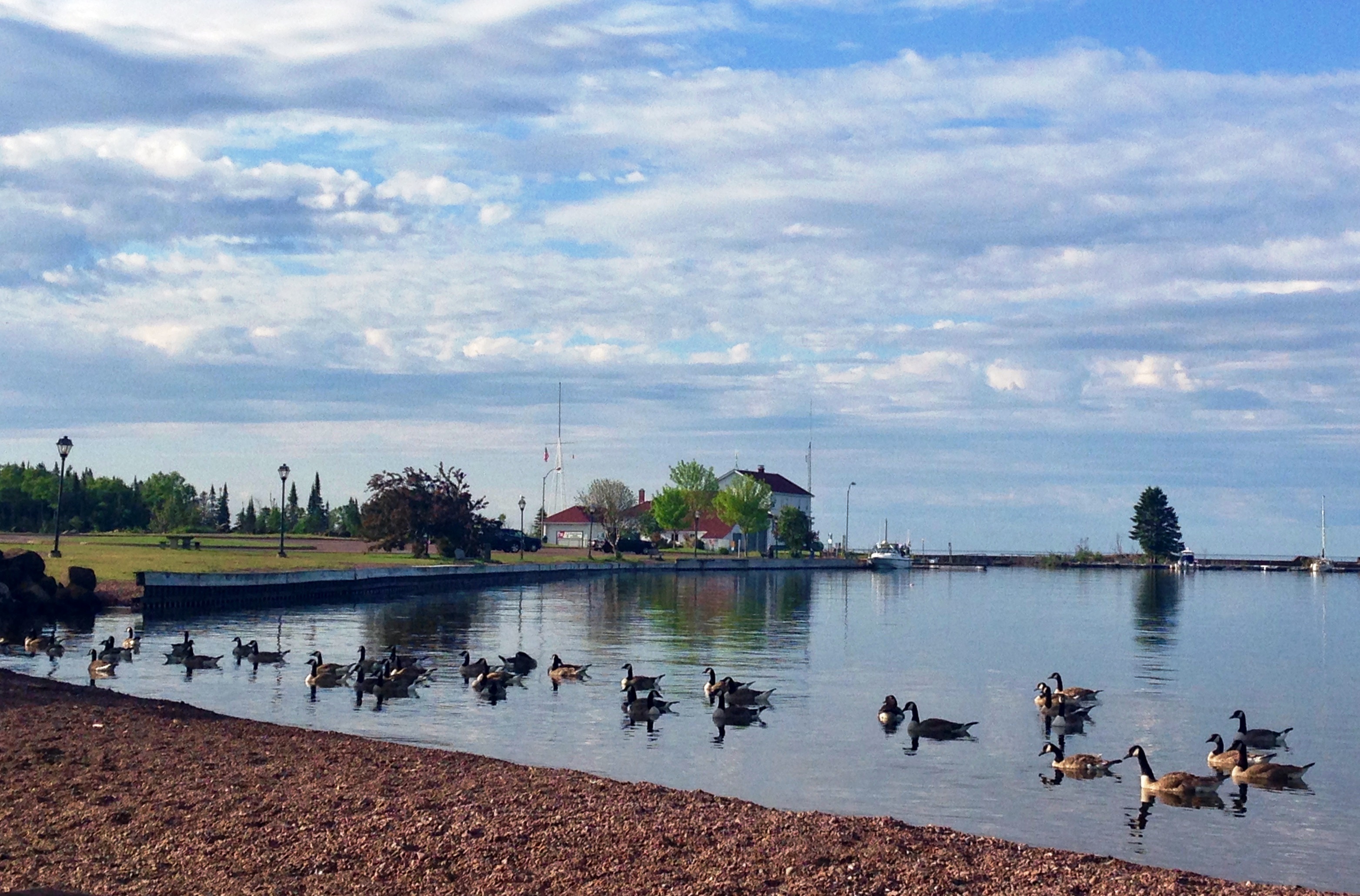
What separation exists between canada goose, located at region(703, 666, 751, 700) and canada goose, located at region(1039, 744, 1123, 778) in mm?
9890

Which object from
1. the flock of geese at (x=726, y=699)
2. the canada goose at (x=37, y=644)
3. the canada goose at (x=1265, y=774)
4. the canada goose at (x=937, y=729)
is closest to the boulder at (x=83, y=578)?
the flock of geese at (x=726, y=699)

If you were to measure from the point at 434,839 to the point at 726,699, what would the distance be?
18990 millimetres

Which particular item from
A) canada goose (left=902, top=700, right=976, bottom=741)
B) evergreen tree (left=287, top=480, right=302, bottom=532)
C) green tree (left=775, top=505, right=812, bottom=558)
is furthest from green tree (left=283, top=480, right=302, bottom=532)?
canada goose (left=902, top=700, right=976, bottom=741)

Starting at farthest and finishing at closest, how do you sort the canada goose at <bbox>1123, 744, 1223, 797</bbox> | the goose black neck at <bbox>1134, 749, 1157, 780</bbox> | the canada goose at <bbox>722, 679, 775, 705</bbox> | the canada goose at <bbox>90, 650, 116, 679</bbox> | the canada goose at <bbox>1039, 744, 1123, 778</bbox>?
the canada goose at <bbox>90, 650, 116, 679</bbox>, the canada goose at <bbox>722, 679, 775, 705</bbox>, the canada goose at <bbox>1039, 744, 1123, 778</bbox>, the goose black neck at <bbox>1134, 749, 1157, 780</bbox>, the canada goose at <bbox>1123, 744, 1223, 797</bbox>

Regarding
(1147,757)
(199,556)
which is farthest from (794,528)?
(1147,757)

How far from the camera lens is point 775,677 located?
42156 mm

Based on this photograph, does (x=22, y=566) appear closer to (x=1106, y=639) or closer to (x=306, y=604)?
(x=306, y=604)

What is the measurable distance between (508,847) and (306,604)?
56755 mm

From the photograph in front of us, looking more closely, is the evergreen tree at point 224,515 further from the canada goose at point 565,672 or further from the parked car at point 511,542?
the canada goose at point 565,672

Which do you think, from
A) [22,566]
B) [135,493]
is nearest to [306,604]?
[22,566]

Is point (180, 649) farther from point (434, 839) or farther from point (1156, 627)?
point (1156, 627)

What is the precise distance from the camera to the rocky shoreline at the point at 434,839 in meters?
13.3

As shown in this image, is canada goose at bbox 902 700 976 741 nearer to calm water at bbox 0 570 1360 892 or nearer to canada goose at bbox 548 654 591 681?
calm water at bbox 0 570 1360 892

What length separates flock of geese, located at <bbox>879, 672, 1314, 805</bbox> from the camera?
77.3 ft
